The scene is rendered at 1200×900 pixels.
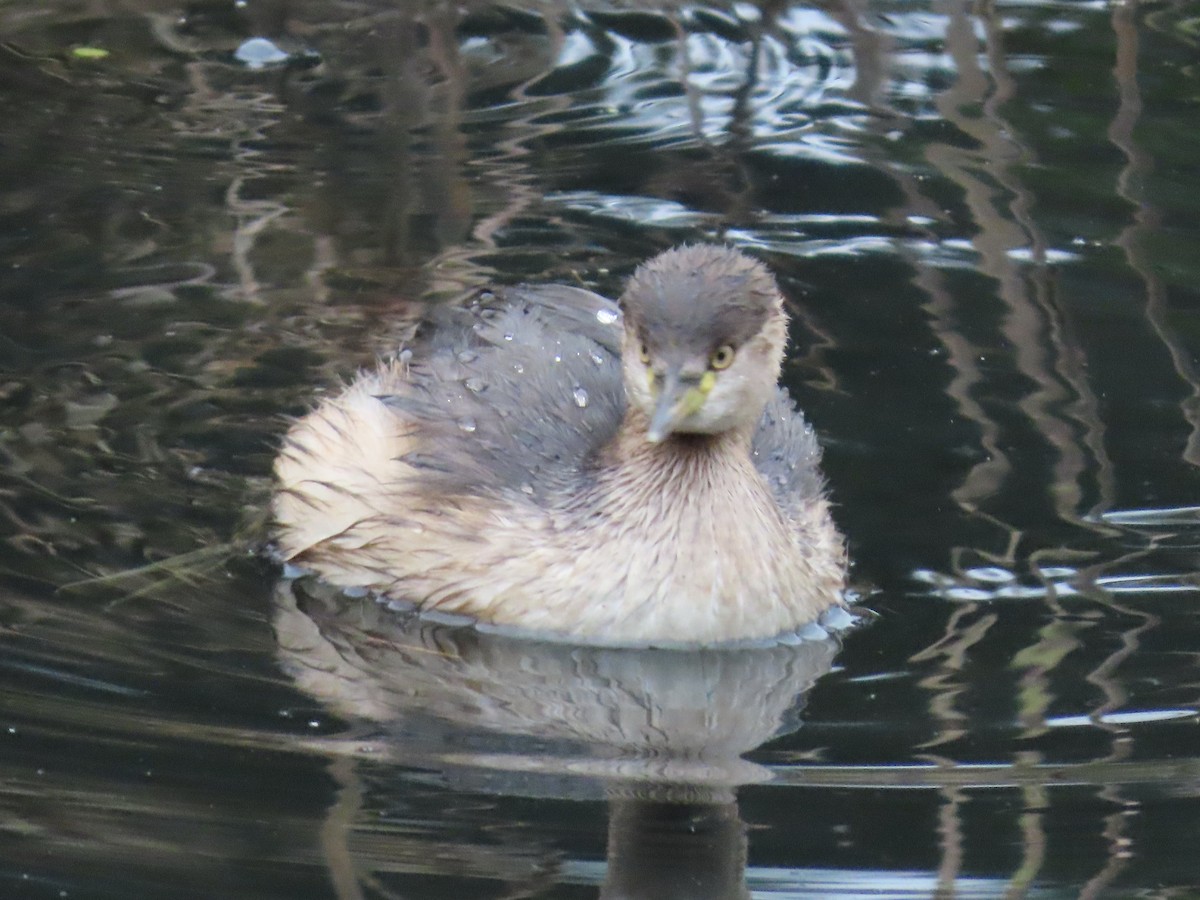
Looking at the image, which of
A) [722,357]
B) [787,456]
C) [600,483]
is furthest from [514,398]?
[787,456]

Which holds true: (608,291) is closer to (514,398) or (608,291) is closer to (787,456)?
(787,456)

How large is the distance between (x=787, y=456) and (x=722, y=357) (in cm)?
87

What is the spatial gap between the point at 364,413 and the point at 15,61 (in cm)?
382

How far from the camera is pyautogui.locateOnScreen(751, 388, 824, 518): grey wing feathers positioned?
6535 mm

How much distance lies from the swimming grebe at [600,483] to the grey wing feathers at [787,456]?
0.01 metres

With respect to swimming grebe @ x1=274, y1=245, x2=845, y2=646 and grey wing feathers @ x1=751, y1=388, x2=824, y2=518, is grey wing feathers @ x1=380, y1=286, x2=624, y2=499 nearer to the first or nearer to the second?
swimming grebe @ x1=274, y1=245, x2=845, y2=646

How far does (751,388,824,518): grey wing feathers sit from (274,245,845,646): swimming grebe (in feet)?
0.03

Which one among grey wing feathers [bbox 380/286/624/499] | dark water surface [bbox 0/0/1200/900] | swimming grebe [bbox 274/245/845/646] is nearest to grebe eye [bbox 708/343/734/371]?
swimming grebe [bbox 274/245/845/646]

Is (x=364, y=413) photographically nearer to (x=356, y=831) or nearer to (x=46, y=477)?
(x=46, y=477)

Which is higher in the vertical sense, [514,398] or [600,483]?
[514,398]

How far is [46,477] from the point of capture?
6590mm

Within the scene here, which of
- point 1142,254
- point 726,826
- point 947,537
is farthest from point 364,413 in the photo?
point 1142,254

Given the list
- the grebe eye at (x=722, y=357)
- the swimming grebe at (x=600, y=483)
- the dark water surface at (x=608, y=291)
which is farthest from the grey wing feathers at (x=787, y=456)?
the grebe eye at (x=722, y=357)

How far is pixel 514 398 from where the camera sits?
21.1 feet
